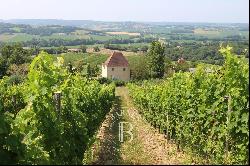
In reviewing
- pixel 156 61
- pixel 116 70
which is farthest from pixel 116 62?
pixel 156 61

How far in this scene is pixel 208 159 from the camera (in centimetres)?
1101

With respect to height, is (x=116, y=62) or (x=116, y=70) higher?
(x=116, y=62)

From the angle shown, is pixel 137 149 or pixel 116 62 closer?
pixel 137 149

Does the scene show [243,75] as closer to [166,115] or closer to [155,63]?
[166,115]

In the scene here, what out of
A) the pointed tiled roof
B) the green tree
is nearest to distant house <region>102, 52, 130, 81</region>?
the pointed tiled roof

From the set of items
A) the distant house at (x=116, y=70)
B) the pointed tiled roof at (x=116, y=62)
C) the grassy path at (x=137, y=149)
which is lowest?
the distant house at (x=116, y=70)

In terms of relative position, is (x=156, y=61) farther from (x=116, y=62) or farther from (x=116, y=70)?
(x=116, y=62)

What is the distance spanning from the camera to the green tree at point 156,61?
7406 cm

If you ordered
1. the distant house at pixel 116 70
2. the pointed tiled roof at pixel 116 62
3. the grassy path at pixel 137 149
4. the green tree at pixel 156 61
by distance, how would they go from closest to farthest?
the grassy path at pixel 137 149
the green tree at pixel 156 61
the distant house at pixel 116 70
the pointed tiled roof at pixel 116 62

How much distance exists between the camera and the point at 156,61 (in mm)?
73938

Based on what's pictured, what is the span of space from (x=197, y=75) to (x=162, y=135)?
19.3ft

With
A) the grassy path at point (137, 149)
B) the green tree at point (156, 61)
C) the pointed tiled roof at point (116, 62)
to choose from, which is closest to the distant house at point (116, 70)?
the pointed tiled roof at point (116, 62)

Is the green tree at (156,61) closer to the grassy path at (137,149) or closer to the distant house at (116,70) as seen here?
the distant house at (116,70)

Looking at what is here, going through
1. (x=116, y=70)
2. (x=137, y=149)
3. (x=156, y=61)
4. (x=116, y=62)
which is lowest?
(x=116, y=70)
